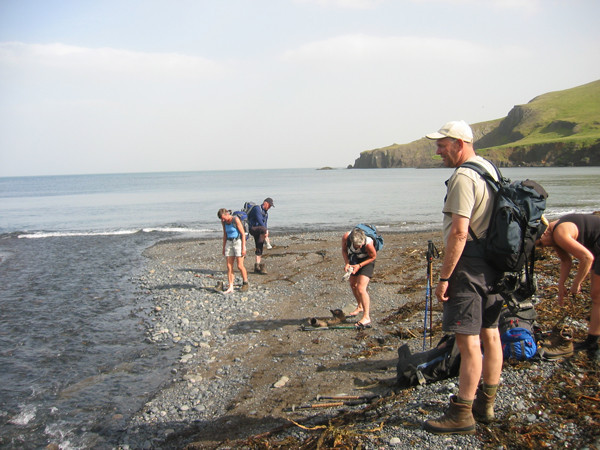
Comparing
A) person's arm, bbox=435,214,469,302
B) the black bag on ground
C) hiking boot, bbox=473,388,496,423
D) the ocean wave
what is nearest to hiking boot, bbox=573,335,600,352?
the black bag on ground

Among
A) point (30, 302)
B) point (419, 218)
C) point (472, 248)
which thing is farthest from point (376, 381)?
point (419, 218)

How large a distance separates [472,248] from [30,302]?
13.0 m

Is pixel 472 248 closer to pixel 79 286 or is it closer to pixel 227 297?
pixel 227 297

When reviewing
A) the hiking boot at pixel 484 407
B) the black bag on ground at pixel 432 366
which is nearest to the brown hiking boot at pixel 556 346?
the black bag on ground at pixel 432 366

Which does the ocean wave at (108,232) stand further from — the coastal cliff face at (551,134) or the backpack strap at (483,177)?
the coastal cliff face at (551,134)

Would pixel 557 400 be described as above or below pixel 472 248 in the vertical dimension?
below

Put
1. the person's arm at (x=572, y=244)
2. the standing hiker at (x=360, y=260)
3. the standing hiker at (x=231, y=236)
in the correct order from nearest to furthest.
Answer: the person's arm at (x=572, y=244) < the standing hiker at (x=360, y=260) < the standing hiker at (x=231, y=236)

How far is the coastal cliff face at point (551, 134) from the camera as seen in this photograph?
114625 mm

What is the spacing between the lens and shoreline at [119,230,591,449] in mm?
5074

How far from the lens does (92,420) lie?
250 inches

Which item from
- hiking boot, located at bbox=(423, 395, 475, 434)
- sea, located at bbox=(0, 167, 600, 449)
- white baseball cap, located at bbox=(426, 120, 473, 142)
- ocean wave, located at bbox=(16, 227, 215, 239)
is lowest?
sea, located at bbox=(0, 167, 600, 449)

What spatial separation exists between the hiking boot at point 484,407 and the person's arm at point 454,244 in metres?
1.22

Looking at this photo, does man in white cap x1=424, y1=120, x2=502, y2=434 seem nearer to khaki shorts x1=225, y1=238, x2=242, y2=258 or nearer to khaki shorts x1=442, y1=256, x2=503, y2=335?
khaki shorts x1=442, y1=256, x2=503, y2=335

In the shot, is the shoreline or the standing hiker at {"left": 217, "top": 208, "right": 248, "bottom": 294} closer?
the shoreline
